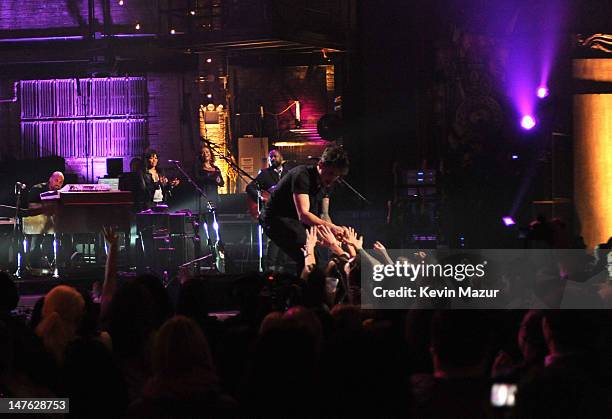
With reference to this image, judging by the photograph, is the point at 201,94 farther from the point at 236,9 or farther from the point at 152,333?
the point at 152,333

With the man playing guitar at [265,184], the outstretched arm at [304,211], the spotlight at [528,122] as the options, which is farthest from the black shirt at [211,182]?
the outstretched arm at [304,211]

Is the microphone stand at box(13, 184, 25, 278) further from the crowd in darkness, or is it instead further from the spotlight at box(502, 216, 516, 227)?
the crowd in darkness

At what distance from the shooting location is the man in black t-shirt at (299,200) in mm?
8008

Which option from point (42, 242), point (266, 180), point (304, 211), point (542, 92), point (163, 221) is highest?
point (542, 92)

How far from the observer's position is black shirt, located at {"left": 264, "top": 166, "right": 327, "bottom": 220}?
8156 mm

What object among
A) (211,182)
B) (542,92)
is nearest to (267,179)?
(211,182)

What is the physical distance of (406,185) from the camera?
15.0m

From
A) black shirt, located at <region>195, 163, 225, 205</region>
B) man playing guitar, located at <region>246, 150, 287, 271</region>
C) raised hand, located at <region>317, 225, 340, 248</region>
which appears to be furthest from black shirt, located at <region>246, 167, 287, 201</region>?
raised hand, located at <region>317, 225, 340, 248</region>

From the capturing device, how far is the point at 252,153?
59.5 ft

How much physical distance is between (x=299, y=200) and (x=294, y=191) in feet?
0.37

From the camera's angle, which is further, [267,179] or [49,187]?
[49,187]

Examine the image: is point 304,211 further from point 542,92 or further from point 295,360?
point 542,92

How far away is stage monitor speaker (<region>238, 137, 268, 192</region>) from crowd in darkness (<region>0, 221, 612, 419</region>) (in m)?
12.4

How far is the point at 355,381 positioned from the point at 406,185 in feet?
39.6
